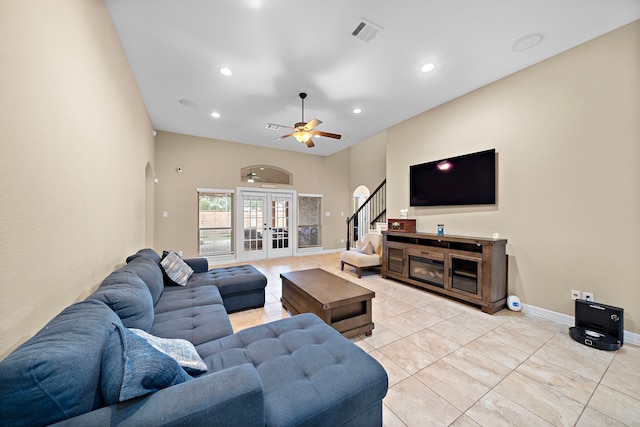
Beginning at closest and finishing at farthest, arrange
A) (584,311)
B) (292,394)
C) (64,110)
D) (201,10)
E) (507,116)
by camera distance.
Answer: (292,394) → (64,110) → (201,10) → (584,311) → (507,116)

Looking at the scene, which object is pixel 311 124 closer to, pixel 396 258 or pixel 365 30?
pixel 365 30

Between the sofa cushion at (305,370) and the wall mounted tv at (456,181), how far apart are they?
3.13m

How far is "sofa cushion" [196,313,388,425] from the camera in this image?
1057 millimetres

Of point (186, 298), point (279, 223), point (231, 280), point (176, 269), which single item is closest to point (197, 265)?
point (176, 269)

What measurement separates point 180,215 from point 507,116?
21.3ft

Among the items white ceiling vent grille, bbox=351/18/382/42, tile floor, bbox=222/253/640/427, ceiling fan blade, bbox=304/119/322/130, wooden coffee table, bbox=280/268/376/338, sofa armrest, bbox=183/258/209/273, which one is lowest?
tile floor, bbox=222/253/640/427

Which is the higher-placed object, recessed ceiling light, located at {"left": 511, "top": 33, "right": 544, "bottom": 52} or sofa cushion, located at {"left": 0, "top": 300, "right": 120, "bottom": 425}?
recessed ceiling light, located at {"left": 511, "top": 33, "right": 544, "bottom": 52}

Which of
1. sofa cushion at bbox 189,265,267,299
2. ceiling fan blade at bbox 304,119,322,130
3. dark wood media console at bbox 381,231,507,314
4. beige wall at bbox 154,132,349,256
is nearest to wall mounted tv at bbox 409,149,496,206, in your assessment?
dark wood media console at bbox 381,231,507,314

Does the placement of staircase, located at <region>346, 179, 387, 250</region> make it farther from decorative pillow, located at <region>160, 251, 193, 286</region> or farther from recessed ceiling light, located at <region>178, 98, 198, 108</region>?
decorative pillow, located at <region>160, 251, 193, 286</region>

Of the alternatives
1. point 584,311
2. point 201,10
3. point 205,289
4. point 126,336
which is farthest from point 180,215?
point 584,311

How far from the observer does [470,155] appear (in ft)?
11.6

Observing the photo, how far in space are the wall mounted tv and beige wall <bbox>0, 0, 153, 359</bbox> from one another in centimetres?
439

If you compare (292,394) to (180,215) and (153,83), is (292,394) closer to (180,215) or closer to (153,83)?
(153,83)

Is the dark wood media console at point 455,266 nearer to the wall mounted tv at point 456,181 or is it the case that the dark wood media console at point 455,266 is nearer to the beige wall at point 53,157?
the wall mounted tv at point 456,181
